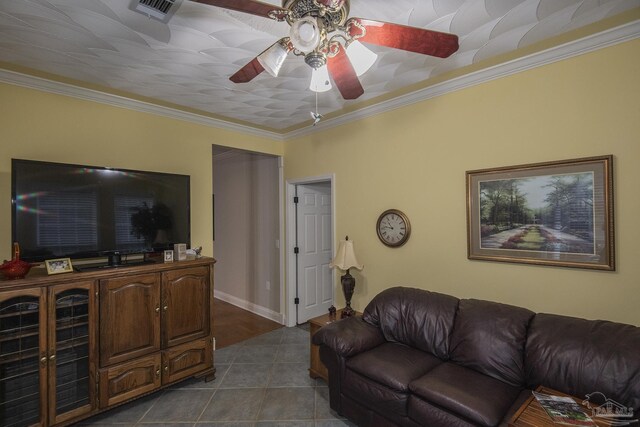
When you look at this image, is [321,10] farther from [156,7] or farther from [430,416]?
[430,416]

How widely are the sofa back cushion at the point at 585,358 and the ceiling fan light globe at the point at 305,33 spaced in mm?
2111

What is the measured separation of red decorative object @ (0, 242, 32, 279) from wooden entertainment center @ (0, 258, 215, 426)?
77 millimetres

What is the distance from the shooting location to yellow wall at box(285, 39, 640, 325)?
6.17 ft

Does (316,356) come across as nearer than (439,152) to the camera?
No

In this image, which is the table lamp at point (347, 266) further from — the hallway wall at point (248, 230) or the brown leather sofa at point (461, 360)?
the hallway wall at point (248, 230)

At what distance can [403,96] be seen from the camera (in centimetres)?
285

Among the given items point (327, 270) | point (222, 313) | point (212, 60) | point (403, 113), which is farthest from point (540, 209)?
point (222, 313)

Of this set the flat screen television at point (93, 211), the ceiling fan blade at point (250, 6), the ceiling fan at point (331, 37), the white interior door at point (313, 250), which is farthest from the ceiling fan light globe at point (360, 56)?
the white interior door at point (313, 250)

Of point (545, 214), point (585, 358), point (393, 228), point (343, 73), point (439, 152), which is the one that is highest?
point (343, 73)

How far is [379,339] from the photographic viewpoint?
7.91 feet

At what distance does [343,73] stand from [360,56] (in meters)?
0.17

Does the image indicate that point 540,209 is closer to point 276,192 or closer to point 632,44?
point 632,44

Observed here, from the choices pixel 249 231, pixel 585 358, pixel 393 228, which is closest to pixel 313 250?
pixel 249 231

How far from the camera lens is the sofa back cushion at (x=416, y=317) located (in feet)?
7.31
